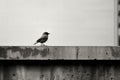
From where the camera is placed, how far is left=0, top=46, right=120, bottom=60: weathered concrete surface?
6652 millimetres

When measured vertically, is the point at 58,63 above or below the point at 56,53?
below

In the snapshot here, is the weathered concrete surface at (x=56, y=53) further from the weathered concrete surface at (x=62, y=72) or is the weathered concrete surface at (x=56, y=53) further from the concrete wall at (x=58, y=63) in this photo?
the weathered concrete surface at (x=62, y=72)

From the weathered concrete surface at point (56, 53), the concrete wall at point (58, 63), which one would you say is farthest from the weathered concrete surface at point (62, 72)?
the weathered concrete surface at point (56, 53)

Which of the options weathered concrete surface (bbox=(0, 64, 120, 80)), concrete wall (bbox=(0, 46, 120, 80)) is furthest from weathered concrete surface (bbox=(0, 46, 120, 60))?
weathered concrete surface (bbox=(0, 64, 120, 80))

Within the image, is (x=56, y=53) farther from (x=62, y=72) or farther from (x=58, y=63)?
(x=62, y=72)

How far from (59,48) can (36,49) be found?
362 millimetres

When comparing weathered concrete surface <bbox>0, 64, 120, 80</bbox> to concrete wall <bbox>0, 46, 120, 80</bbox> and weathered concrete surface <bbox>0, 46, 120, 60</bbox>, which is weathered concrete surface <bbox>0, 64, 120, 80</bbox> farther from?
weathered concrete surface <bbox>0, 46, 120, 60</bbox>

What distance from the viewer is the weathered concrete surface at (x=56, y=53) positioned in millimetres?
6652

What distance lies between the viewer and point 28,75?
6844mm

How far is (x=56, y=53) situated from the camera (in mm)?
6664

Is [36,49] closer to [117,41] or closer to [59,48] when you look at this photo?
[59,48]

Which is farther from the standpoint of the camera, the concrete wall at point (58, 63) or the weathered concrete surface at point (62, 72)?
the weathered concrete surface at point (62, 72)

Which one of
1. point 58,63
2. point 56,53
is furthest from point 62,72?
point 56,53

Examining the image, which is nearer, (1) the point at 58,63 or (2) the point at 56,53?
(2) the point at 56,53
